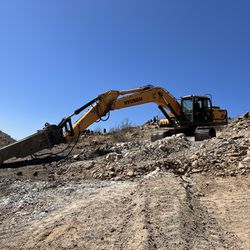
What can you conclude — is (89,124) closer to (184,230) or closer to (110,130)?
(184,230)

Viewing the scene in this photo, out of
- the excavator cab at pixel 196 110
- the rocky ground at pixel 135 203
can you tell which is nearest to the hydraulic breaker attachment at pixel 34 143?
the rocky ground at pixel 135 203

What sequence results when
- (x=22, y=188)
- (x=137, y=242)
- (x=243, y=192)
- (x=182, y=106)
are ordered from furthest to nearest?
(x=182, y=106)
(x=22, y=188)
(x=243, y=192)
(x=137, y=242)

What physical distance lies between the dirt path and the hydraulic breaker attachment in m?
6.81

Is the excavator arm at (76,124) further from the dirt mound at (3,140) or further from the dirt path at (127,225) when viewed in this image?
the dirt mound at (3,140)

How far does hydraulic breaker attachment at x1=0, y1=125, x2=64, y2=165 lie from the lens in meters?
13.6

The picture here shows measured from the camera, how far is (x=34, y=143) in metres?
13.9

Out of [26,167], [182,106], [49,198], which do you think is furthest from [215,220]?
[182,106]

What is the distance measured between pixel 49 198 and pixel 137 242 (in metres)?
3.58

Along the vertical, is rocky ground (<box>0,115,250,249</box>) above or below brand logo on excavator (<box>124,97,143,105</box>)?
below

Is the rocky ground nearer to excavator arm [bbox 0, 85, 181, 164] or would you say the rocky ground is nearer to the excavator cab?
excavator arm [bbox 0, 85, 181, 164]

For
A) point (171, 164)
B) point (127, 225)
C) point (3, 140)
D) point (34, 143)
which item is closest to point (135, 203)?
point (127, 225)

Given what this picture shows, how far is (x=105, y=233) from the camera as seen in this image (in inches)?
200

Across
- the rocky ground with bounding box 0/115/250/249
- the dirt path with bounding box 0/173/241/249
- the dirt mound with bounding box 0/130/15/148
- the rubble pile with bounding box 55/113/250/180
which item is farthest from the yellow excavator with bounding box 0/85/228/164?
the dirt mound with bounding box 0/130/15/148

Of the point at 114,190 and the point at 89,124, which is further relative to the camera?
the point at 89,124
